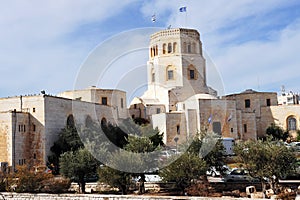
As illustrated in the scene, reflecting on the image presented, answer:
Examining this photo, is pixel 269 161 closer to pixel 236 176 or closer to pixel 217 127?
pixel 236 176

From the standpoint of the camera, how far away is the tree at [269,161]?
18.4 meters

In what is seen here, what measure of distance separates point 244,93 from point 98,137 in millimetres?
19914

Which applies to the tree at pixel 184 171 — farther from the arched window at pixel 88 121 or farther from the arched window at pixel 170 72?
the arched window at pixel 170 72

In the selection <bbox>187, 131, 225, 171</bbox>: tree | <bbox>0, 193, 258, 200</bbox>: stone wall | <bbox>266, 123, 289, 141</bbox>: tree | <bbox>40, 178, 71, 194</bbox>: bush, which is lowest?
<bbox>0, 193, 258, 200</bbox>: stone wall

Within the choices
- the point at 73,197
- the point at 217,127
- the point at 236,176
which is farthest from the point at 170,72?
the point at 73,197

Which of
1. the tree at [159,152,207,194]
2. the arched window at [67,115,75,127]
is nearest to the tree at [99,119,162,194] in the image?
the tree at [159,152,207,194]

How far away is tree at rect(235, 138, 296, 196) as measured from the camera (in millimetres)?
18391

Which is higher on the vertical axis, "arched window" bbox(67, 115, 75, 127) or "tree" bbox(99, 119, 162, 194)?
"arched window" bbox(67, 115, 75, 127)

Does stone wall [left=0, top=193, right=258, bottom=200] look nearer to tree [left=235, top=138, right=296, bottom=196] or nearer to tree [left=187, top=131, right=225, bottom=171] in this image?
tree [left=235, top=138, right=296, bottom=196]

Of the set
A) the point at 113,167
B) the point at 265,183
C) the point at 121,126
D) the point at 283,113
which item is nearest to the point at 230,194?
the point at 265,183

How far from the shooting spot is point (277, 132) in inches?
1667

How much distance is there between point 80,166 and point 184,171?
18.7 ft

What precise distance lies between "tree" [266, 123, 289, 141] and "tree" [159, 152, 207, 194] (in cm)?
2514

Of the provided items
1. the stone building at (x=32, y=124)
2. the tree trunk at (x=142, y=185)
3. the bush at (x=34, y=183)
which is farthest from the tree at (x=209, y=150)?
the stone building at (x=32, y=124)
